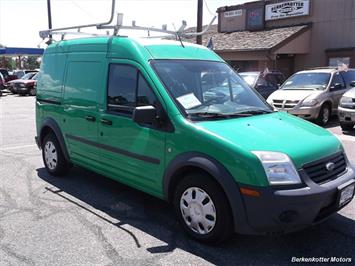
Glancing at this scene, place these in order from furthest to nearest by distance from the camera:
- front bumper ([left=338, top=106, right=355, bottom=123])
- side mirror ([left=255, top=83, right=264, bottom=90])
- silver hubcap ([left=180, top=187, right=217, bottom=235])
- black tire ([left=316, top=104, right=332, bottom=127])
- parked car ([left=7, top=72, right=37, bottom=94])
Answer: parked car ([left=7, top=72, right=37, bottom=94])
side mirror ([left=255, top=83, right=264, bottom=90])
black tire ([left=316, top=104, right=332, bottom=127])
front bumper ([left=338, top=106, right=355, bottom=123])
silver hubcap ([left=180, top=187, right=217, bottom=235])

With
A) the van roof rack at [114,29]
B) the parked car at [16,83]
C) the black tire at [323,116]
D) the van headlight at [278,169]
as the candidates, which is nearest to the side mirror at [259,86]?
the black tire at [323,116]

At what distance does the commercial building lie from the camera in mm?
21328

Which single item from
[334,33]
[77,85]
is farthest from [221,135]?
[334,33]

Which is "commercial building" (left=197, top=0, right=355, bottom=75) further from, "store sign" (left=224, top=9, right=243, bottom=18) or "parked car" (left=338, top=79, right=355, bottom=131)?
"parked car" (left=338, top=79, right=355, bottom=131)

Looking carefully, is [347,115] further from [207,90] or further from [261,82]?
[207,90]

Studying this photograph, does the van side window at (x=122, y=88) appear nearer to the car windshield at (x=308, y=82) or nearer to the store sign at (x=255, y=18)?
the car windshield at (x=308, y=82)

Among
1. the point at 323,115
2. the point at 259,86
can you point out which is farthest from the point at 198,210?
the point at 259,86

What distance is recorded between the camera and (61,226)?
4.32 meters

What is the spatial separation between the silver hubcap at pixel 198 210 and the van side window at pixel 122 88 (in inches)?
49.2

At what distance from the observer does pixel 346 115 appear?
995 centimetres

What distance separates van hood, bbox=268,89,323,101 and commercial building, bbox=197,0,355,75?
10050 millimetres

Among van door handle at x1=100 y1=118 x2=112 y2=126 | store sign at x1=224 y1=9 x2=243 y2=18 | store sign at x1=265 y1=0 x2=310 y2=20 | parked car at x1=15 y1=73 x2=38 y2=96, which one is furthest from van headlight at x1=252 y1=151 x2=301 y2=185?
parked car at x1=15 y1=73 x2=38 y2=96

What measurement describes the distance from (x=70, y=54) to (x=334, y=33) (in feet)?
63.9

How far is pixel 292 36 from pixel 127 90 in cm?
1936
